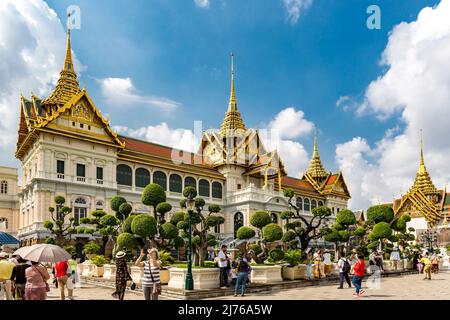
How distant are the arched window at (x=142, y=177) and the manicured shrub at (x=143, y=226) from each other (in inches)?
953

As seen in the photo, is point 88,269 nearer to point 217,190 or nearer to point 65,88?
point 65,88

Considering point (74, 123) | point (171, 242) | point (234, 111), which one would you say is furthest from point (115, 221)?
point (234, 111)

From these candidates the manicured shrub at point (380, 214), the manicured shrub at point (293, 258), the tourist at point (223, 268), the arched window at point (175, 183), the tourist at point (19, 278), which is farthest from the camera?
the arched window at point (175, 183)

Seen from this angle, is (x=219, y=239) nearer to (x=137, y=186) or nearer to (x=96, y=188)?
(x=137, y=186)

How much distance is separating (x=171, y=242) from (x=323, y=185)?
1968 inches

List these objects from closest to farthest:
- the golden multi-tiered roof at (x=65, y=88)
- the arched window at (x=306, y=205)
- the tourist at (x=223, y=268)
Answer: the tourist at (x=223, y=268) < the golden multi-tiered roof at (x=65, y=88) < the arched window at (x=306, y=205)

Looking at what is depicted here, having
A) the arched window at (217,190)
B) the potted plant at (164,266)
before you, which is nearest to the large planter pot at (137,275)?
the potted plant at (164,266)

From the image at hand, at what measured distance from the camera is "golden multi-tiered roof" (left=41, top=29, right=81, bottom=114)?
42.6m

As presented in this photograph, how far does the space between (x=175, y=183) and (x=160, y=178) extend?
2053mm

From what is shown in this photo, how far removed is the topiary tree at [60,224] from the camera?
31.0 metres

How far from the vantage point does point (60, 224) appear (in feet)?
100

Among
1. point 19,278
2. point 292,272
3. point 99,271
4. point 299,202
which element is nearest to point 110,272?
point 99,271

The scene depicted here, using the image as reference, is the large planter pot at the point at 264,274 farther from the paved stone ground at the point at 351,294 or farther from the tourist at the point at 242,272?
the tourist at the point at 242,272

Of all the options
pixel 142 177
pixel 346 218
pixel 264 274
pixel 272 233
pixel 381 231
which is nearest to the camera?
pixel 264 274
